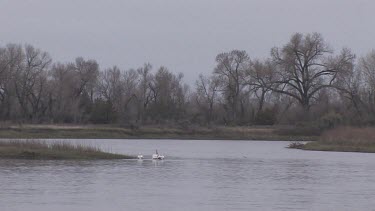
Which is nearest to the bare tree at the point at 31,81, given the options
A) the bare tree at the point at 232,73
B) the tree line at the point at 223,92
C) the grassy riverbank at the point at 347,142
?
the tree line at the point at 223,92

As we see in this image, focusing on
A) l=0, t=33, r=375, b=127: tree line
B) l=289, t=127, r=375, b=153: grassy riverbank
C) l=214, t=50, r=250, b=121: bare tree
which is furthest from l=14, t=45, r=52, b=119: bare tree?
l=289, t=127, r=375, b=153: grassy riverbank

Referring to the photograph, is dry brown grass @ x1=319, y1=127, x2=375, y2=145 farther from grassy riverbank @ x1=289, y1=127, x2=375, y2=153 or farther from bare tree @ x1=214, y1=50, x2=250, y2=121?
bare tree @ x1=214, y1=50, x2=250, y2=121

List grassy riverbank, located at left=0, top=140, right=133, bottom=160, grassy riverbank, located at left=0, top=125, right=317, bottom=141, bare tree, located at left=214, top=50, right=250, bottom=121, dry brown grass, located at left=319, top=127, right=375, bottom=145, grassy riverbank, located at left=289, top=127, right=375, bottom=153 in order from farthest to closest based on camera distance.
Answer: bare tree, located at left=214, top=50, right=250, bottom=121 → grassy riverbank, located at left=0, top=125, right=317, bottom=141 → dry brown grass, located at left=319, top=127, right=375, bottom=145 → grassy riverbank, located at left=289, top=127, right=375, bottom=153 → grassy riverbank, located at left=0, top=140, right=133, bottom=160

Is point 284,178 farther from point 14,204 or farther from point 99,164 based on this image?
point 14,204

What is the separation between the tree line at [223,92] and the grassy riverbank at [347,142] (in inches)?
835

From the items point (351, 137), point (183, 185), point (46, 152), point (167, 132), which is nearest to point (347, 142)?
point (351, 137)

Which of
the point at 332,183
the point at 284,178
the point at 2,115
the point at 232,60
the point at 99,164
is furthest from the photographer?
the point at 232,60

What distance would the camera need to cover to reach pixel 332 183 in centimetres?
3812

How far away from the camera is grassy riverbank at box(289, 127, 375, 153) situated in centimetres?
7271

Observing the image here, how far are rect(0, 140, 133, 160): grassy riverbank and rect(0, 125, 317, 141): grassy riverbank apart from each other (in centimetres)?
4050

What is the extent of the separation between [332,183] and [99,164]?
1491 cm

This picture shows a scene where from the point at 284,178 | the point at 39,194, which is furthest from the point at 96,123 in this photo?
the point at 39,194

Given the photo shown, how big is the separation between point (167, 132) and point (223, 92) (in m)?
20.8

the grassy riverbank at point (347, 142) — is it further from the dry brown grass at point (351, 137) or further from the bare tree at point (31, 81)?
the bare tree at point (31, 81)
